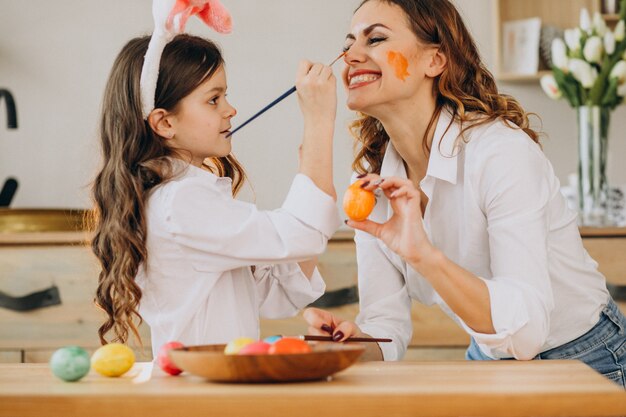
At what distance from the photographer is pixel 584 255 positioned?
1699mm

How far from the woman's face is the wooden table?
78 cm

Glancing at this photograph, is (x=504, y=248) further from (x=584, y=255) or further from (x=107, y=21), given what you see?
(x=107, y=21)

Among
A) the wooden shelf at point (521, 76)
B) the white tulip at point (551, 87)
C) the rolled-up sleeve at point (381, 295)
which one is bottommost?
the rolled-up sleeve at point (381, 295)

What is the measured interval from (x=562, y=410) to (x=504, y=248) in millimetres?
496

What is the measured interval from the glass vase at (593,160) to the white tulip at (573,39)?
19cm

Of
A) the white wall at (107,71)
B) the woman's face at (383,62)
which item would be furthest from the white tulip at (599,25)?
the woman's face at (383,62)

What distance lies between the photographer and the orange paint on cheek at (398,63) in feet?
5.69

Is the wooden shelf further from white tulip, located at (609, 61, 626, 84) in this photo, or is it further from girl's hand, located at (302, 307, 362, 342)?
girl's hand, located at (302, 307, 362, 342)

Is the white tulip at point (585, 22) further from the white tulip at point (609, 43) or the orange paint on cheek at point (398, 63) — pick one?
the orange paint on cheek at point (398, 63)

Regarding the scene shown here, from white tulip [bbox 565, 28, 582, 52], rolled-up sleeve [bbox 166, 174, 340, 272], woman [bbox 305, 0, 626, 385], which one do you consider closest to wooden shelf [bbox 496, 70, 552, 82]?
white tulip [bbox 565, 28, 582, 52]

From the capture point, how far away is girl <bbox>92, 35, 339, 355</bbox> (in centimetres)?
145

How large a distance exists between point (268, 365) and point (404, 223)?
→ 1.27 feet

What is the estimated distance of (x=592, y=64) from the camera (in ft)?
9.04

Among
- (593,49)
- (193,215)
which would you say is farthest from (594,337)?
(593,49)
